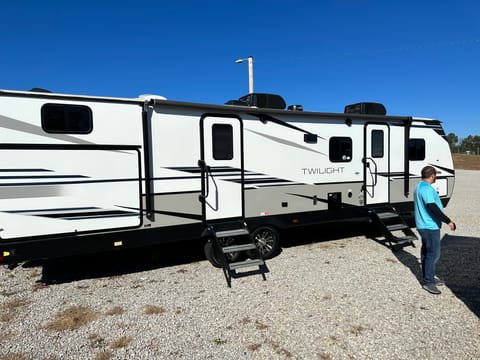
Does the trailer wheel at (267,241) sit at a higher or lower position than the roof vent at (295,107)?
lower

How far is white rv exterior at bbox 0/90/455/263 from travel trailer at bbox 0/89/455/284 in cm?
2

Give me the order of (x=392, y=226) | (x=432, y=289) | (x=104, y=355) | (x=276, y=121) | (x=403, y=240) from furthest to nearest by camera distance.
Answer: (x=392, y=226) → (x=403, y=240) → (x=276, y=121) → (x=432, y=289) → (x=104, y=355)

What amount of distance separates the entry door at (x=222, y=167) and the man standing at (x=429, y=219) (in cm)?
284

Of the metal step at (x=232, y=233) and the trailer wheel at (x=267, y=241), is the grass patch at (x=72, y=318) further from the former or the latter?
the trailer wheel at (x=267, y=241)

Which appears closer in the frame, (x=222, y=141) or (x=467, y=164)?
(x=222, y=141)

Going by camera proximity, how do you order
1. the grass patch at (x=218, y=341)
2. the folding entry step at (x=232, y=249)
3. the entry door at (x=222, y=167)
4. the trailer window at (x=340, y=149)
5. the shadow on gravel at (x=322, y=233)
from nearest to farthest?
the grass patch at (x=218, y=341), the folding entry step at (x=232, y=249), the entry door at (x=222, y=167), the trailer window at (x=340, y=149), the shadow on gravel at (x=322, y=233)

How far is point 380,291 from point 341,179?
2.68m

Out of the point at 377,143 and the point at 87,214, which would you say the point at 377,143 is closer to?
the point at 377,143

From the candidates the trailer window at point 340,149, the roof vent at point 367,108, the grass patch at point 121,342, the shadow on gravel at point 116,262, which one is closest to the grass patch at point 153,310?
the grass patch at point 121,342

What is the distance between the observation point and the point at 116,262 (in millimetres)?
6230

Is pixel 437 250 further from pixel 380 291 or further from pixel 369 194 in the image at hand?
pixel 369 194

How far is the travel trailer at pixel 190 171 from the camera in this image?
439 centimetres

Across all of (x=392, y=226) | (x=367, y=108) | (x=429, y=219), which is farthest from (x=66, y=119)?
(x=392, y=226)

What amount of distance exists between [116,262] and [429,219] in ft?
17.7
